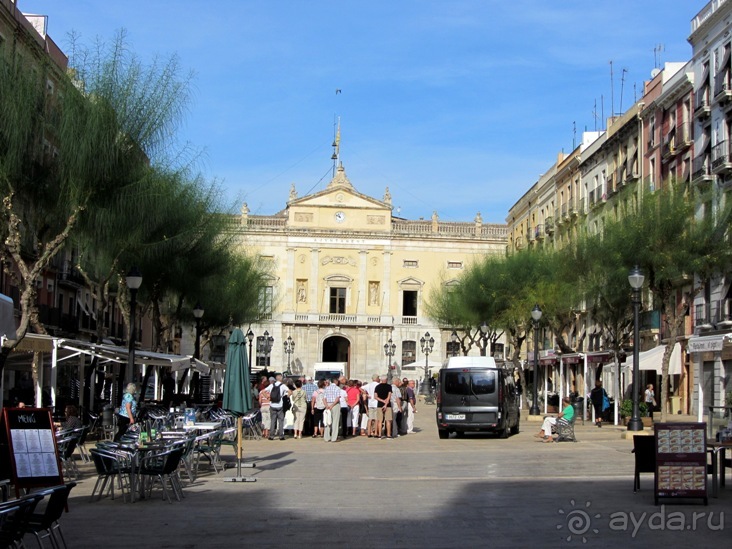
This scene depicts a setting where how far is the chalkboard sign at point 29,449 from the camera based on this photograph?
11.4m

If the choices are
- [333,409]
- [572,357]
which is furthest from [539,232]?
[333,409]

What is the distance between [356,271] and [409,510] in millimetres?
70630

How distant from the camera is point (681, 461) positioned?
12109 mm

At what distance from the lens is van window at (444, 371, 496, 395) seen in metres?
26.6

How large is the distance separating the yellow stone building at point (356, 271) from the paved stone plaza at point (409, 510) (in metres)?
61.6

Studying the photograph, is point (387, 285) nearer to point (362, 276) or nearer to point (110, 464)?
point (362, 276)

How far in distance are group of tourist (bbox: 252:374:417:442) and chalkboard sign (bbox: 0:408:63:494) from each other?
1370 centimetres

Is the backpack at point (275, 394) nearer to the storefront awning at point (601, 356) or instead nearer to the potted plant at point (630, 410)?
the potted plant at point (630, 410)

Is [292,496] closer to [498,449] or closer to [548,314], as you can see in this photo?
[498,449]

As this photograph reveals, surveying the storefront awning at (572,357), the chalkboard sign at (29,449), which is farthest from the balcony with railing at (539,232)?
the chalkboard sign at (29,449)

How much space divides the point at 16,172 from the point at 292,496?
860 cm

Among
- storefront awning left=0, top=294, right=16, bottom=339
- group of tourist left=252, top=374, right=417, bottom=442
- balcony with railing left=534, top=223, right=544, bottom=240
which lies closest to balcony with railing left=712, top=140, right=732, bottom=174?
group of tourist left=252, top=374, right=417, bottom=442

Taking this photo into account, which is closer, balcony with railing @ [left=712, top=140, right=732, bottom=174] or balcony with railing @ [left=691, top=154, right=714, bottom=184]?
balcony with railing @ [left=712, top=140, right=732, bottom=174]

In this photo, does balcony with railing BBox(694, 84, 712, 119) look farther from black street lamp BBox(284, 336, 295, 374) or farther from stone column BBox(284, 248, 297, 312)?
stone column BBox(284, 248, 297, 312)
